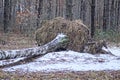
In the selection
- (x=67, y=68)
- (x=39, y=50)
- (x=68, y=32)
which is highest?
(x=68, y=32)

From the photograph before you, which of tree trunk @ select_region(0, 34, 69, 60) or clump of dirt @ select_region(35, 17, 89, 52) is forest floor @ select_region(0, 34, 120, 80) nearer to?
tree trunk @ select_region(0, 34, 69, 60)

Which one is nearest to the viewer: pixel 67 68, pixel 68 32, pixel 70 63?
pixel 67 68

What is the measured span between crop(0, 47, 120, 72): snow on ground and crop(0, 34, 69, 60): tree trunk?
0.95 feet

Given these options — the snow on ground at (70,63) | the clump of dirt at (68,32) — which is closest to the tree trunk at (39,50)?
the snow on ground at (70,63)

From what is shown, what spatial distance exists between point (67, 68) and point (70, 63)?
3.57 feet

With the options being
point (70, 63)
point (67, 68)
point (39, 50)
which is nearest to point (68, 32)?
point (39, 50)

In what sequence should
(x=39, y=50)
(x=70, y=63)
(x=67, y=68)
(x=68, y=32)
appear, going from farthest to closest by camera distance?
(x=68, y=32), (x=39, y=50), (x=70, y=63), (x=67, y=68)

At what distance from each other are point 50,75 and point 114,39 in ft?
52.5

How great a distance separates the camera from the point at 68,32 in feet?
48.6

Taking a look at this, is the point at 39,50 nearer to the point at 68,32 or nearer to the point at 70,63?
the point at 70,63

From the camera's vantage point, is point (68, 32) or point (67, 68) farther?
point (68, 32)

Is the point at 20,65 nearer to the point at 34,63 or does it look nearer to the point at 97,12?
the point at 34,63

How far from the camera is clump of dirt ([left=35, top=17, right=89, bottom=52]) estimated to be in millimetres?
14633

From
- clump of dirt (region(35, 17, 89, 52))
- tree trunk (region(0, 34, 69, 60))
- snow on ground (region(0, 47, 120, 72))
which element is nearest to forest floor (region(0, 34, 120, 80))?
snow on ground (region(0, 47, 120, 72))
